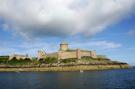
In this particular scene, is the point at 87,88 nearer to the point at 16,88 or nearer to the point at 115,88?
the point at 115,88

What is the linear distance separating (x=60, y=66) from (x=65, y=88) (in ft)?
437

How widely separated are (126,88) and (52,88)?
18402mm

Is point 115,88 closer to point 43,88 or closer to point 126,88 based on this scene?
point 126,88

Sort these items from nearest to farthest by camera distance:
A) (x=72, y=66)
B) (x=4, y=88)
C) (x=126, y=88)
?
(x=126, y=88)
(x=4, y=88)
(x=72, y=66)

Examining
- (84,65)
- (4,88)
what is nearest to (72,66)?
(84,65)

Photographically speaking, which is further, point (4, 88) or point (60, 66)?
point (60, 66)

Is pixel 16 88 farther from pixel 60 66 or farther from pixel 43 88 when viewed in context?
pixel 60 66

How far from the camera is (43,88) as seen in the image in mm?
67438

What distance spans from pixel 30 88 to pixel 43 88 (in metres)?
3.49

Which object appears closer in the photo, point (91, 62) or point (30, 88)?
point (30, 88)

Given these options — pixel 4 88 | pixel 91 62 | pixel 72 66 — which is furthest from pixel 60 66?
pixel 4 88

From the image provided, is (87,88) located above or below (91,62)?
below

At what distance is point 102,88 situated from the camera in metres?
64.8

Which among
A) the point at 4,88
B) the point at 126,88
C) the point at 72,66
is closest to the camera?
the point at 126,88
